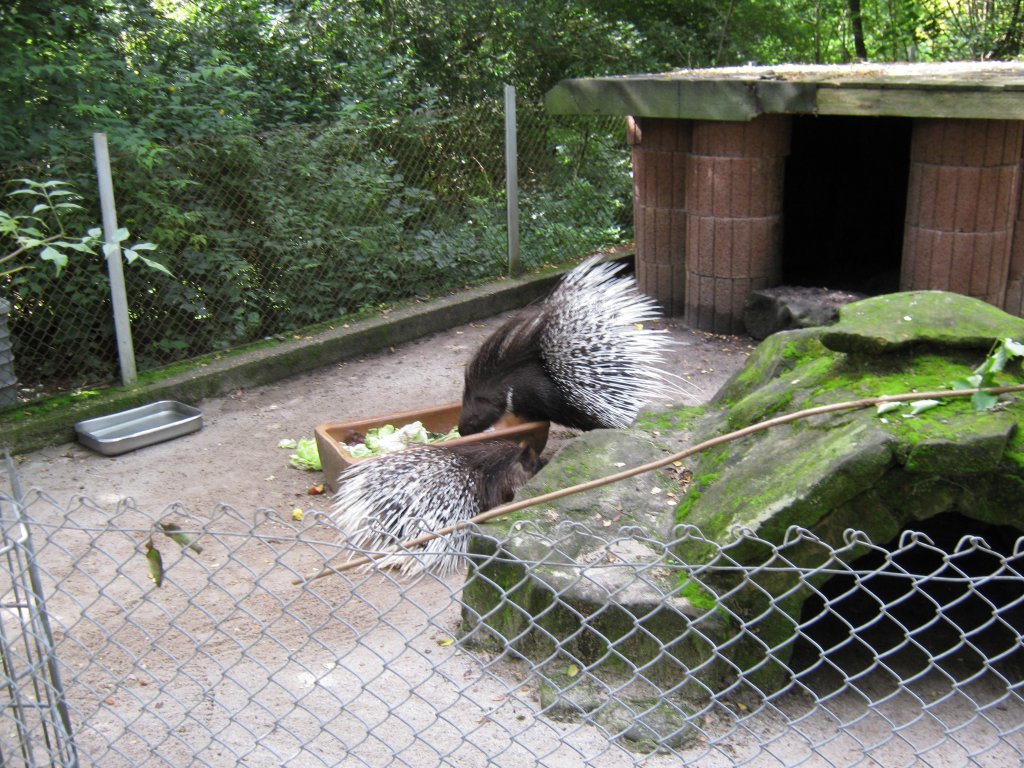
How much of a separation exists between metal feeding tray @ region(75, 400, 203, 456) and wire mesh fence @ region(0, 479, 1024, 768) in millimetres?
1467

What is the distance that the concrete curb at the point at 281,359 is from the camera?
15.6 feet

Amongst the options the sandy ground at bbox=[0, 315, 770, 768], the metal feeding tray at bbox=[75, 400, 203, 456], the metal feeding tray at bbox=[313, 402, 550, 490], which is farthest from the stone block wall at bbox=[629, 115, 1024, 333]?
the metal feeding tray at bbox=[75, 400, 203, 456]

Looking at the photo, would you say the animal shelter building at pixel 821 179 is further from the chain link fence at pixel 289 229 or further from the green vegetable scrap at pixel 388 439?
the green vegetable scrap at pixel 388 439

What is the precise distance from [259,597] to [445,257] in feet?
11.9

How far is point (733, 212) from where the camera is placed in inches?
224

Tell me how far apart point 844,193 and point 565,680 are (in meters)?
5.03

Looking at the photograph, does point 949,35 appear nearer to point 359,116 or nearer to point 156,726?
point 359,116

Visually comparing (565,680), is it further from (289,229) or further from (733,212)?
(289,229)

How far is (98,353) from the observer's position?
522cm

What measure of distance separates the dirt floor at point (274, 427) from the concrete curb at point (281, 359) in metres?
0.06

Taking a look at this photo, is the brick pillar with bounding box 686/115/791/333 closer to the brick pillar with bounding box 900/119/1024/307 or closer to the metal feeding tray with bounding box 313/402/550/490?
the brick pillar with bounding box 900/119/1024/307

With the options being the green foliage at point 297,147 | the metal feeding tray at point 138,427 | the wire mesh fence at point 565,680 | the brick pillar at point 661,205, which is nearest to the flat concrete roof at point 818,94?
the brick pillar at point 661,205

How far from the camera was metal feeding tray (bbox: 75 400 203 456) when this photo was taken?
15.3 ft

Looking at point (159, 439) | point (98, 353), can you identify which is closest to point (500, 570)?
point (159, 439)
